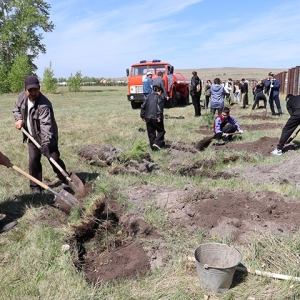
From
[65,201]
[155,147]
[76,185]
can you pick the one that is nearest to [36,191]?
[76,185]

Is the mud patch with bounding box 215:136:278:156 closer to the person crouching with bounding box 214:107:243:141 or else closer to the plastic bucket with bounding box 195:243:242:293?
the person crouching with bounding box 214:107:243:141

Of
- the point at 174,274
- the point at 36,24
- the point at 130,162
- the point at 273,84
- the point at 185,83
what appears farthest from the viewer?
the point at 36,24

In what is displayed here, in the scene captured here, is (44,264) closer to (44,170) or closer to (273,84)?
(44,170)

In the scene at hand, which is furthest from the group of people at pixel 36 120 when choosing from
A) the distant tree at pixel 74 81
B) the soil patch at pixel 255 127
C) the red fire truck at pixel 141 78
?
the distant tree at pixel 74 81

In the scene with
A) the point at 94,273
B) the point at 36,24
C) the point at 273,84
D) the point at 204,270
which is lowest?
the point at 94,273

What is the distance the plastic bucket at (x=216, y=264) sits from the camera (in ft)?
9.76

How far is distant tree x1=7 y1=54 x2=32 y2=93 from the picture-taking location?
41219 millimetres

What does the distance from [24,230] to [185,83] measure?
18236 millimetres

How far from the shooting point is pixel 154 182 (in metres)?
5.88

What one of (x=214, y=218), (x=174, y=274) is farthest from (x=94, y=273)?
(x=214, y=218)

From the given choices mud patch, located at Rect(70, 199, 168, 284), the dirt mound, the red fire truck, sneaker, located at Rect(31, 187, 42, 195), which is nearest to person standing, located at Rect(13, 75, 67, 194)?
sneaker, located at Rect(31, 187, 42, 195)

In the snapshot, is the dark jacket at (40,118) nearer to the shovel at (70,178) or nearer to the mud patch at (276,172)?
the shovel at (70,178)

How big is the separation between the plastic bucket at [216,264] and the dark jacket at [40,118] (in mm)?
2851

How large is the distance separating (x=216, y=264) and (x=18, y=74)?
41896 mm
